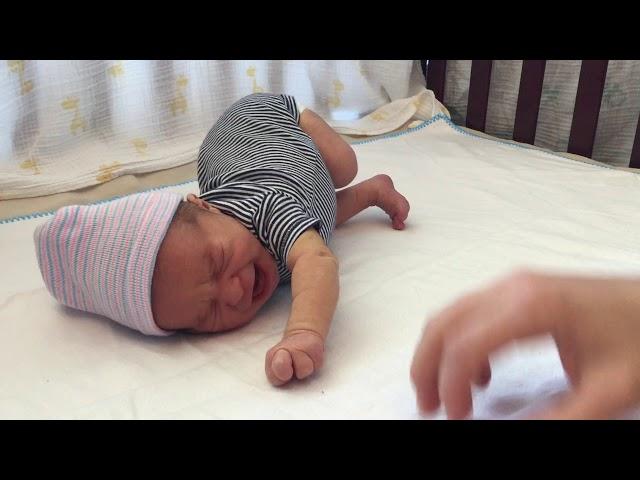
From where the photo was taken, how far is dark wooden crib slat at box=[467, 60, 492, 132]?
5.85 ft

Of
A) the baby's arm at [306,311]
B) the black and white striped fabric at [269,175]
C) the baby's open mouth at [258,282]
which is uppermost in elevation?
the black and white striped fabric at [269,175]

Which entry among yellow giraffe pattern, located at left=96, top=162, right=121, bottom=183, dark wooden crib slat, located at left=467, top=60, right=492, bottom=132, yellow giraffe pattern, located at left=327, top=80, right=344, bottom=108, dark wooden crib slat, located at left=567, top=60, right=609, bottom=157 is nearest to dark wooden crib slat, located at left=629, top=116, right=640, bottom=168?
dark wooden crib slat, located at left=567, top=60, right=609, bottom=157

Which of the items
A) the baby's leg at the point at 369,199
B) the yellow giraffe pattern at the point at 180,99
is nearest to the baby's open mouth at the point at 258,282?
the baby's leg at the point at 369,199

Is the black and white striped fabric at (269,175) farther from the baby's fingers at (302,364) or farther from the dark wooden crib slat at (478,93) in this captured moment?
the dark wooden crib slat at (478,93)

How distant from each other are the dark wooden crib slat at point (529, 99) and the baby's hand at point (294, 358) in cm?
126

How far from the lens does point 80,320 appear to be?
2.64ft

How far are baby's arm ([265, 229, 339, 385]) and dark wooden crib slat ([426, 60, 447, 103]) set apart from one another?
4.14 feet

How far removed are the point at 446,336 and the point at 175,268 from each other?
44 cm

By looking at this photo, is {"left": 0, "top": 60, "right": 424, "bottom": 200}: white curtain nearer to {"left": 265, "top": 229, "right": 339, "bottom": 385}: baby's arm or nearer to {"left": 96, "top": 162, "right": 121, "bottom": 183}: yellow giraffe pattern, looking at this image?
{"left": 96, "top": 162, "right": 121, "bottom": 183}: yellow giraffe pattern

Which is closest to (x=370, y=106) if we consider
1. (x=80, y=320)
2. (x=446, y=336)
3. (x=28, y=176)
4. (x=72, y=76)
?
(x=72, y=76)

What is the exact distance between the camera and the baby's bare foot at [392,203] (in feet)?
3.60

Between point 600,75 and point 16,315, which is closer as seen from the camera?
point 16,315

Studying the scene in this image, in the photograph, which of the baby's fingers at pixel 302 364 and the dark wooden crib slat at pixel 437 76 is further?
the dark wooden crib slat at pixel 437 76

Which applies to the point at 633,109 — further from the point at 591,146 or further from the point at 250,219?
the point at 250,219
